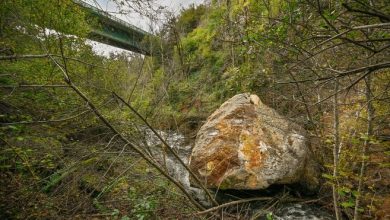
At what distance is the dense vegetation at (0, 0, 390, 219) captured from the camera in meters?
2.81

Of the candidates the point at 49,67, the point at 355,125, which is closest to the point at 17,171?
the point at 49,67

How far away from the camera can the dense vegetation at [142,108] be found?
9.23ft

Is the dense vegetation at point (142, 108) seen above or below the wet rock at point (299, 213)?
above

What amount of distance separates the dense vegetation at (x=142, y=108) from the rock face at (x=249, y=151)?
1.54 feet

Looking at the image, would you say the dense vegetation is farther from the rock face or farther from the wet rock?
the rock face

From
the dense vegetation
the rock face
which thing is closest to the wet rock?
the dense vegetation

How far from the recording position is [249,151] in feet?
17.5

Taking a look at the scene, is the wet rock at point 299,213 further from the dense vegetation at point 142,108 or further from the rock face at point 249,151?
the rock face at point 249,151

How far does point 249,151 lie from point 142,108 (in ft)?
8.51

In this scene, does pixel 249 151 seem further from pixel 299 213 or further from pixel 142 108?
pixel 142 108

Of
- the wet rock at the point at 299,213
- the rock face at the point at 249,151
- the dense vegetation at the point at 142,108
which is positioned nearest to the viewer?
the dense vegetation at the point at 142,108

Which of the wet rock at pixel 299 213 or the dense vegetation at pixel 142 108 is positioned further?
the wet rock at pixel 299 213

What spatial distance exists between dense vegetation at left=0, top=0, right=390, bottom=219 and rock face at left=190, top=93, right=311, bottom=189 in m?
0.47

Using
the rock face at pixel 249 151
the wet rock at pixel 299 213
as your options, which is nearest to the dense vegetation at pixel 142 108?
the wet rock at pixel 299 213
